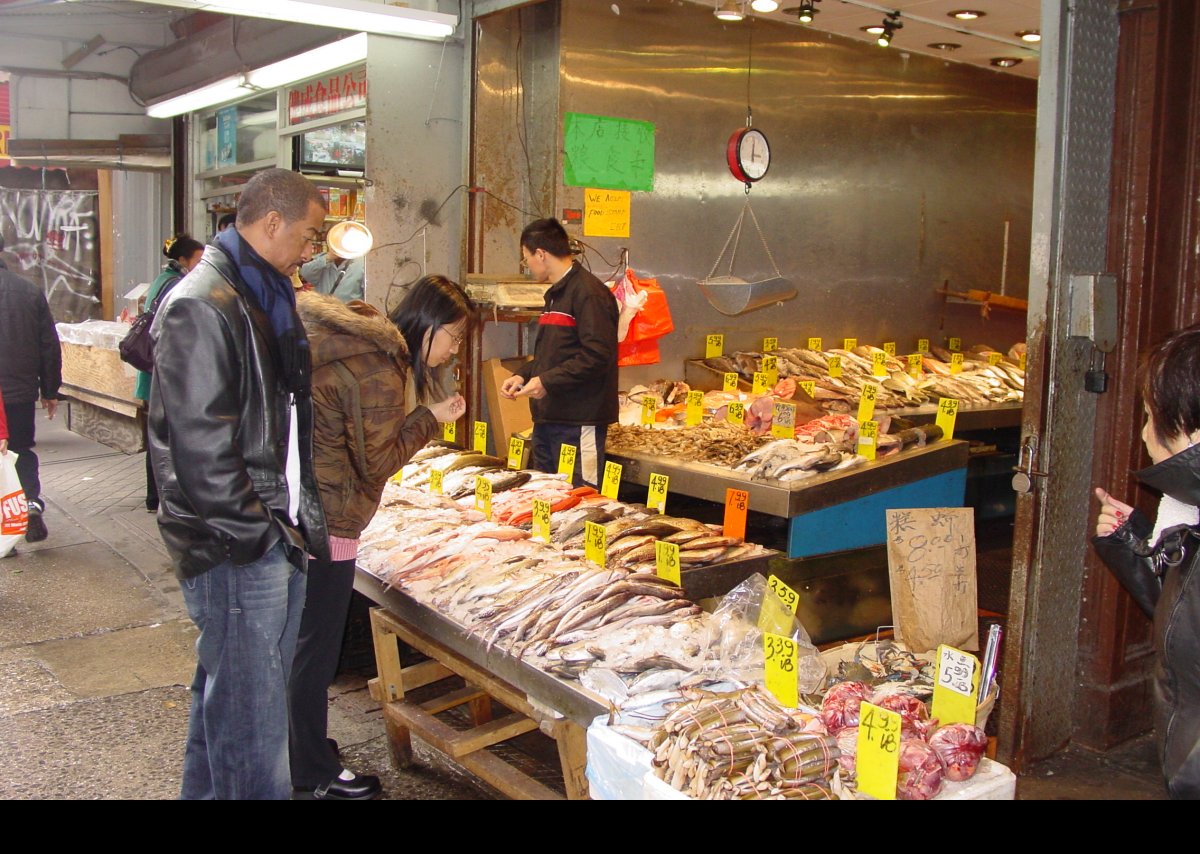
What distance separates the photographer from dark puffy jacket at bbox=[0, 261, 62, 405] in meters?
7.88

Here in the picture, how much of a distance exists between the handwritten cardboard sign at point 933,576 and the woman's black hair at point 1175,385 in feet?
8.36

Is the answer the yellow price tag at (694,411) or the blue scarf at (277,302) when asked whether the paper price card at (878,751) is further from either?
the yellow price tag at (694,411)

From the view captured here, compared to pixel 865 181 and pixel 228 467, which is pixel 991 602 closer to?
pixel 865 181

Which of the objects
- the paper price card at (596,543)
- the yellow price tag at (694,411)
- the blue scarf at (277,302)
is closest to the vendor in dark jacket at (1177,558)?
the paper price card at (596,543)

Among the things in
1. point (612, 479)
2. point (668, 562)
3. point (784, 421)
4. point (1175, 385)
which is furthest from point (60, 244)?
point (1175, 385)

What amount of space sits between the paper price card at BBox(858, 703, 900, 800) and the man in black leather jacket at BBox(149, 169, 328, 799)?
181 centimetres

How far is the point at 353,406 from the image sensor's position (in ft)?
13.0

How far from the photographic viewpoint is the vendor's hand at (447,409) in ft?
14.4

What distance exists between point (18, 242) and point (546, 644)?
1456 cm

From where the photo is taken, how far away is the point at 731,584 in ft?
15.6

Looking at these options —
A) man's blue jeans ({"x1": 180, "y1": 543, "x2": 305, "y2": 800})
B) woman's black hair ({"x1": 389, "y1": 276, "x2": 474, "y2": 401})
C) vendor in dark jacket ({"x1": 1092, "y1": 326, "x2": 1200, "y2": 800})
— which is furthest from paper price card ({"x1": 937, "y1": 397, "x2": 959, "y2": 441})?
man's blue jeans ({"x1": 180, "y1": 543, "x2": 305, "y2": 800})

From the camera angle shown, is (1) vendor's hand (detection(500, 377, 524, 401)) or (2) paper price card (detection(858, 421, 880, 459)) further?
(2) paper price card (detection(858, 421, 880, 459))

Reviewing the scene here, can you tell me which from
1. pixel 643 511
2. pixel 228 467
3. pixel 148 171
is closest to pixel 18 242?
pixel 148 171

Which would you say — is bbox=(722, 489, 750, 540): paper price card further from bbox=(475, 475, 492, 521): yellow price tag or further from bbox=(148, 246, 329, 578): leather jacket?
bbox=(148, 246, 329, 578): leather jacket
